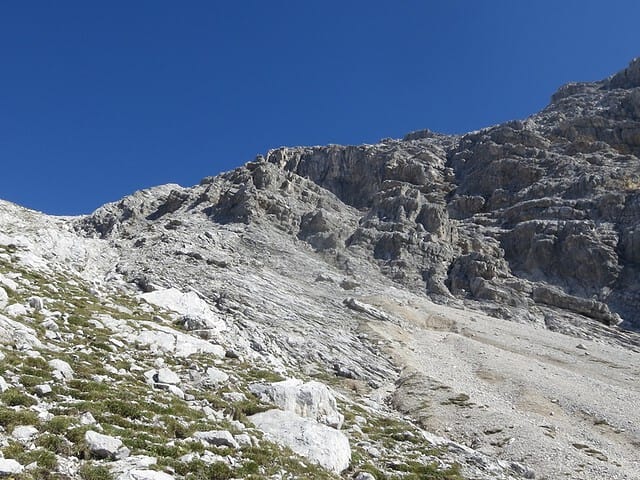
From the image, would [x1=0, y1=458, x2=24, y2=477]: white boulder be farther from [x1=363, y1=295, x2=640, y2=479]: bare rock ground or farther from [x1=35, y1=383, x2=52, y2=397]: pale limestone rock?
[x1=363, y1=295, x2=640, y2=479]: bare rock ground

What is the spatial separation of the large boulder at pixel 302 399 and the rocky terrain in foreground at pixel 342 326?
0.41ft

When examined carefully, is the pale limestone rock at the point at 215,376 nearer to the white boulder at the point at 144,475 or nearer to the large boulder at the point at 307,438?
the large boulder at the point at 307,438

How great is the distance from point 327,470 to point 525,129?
16533cm

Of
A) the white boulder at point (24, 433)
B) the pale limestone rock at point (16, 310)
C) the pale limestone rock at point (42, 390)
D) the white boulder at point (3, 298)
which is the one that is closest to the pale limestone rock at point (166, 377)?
the pale limestone rock at point (42, 390)

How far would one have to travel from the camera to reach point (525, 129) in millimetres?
160500

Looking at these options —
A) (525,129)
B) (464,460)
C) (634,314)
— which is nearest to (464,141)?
(525,129)

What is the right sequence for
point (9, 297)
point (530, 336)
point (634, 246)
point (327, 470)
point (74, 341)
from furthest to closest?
point (634, 246), point (530, 336), point (9, 297), point (74, 341), point (327, 470)

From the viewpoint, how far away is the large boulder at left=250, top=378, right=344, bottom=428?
21938mm

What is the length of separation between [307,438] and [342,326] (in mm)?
37679

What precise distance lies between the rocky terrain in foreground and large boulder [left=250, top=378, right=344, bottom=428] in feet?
0.41

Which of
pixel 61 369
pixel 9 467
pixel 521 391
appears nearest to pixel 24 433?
pixel 9 467

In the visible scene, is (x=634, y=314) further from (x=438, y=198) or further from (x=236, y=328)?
(x=236, y=328)

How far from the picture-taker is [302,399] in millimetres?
22359

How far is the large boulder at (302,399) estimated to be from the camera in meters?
21.9
